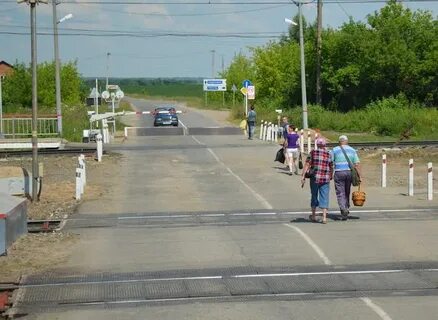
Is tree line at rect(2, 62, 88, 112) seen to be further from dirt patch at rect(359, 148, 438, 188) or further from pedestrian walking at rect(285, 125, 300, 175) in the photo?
pedestrian walking at rect(285, 125, 300, 175)

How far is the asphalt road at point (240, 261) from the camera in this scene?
901 cm

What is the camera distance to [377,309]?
28.8 feet

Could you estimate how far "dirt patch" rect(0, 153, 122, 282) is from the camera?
468 inches

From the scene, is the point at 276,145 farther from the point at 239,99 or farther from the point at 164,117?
the point at 239,99

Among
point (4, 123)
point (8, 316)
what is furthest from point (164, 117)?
point (8, 316)

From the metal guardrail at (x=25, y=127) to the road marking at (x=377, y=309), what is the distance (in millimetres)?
33735

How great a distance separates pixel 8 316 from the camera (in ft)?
28.7

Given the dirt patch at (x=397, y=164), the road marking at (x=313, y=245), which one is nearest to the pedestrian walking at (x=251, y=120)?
the dirt patch at (x=397, y=164)

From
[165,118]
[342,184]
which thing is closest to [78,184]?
[342,184]

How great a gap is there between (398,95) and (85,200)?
3641 cm

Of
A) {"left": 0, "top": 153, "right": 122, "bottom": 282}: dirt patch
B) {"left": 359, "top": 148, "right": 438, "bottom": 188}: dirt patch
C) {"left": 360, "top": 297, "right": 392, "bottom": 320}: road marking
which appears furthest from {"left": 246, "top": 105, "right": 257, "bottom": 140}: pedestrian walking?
{"left": 360, "top": 297, "right": 392, "bottom": 320}: road marking

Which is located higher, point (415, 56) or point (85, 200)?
point (415, 56)

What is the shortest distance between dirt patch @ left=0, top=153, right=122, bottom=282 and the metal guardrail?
8101mm

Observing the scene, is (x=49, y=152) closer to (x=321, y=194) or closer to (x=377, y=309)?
(x=321, y=194)
